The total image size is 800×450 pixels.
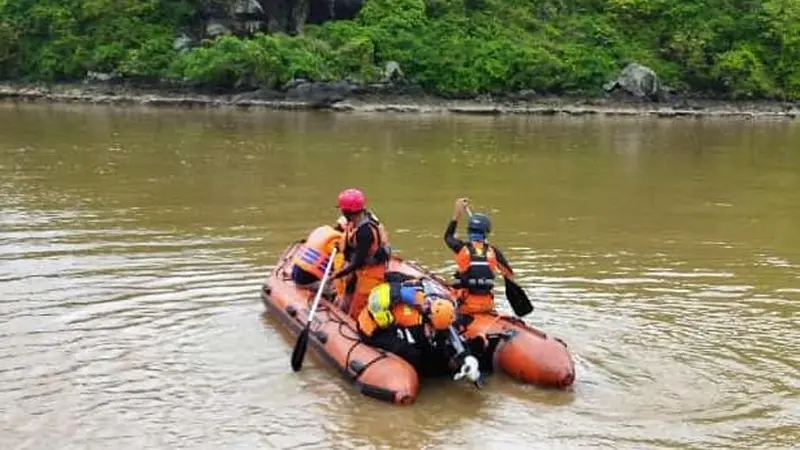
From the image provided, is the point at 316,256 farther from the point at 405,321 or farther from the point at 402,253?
the point at 402,253

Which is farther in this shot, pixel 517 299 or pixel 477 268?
pixel 517 299

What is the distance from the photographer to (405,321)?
8.34 meters

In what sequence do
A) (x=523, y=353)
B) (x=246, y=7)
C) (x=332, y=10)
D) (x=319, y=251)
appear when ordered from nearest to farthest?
1. (x=523, y=353)
2. (x=319, y=251)
3. (x=246, y=7)
4. (x=332, y=10)

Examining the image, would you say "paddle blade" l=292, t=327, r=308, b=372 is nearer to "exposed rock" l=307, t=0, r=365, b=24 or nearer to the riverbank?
the riverbank

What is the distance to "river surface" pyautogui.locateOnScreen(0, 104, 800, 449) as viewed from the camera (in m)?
7.77

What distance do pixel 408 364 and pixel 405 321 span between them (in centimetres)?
35

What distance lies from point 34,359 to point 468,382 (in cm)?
381

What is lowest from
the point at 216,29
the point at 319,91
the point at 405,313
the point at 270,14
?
Answer: the point at 405,313

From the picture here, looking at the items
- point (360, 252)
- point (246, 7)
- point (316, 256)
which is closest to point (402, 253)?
point (316, 256)

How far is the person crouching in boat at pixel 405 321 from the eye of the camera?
27.2ft

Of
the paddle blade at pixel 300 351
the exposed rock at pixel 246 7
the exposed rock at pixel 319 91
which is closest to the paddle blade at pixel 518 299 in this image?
the paddle blade at pixel 300 351

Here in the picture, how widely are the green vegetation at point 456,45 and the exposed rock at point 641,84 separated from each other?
1.16 metres

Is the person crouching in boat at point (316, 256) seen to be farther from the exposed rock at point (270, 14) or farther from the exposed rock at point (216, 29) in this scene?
the exposed rock at point (216, 29)

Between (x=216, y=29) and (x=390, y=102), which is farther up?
(x=216, y=29)
